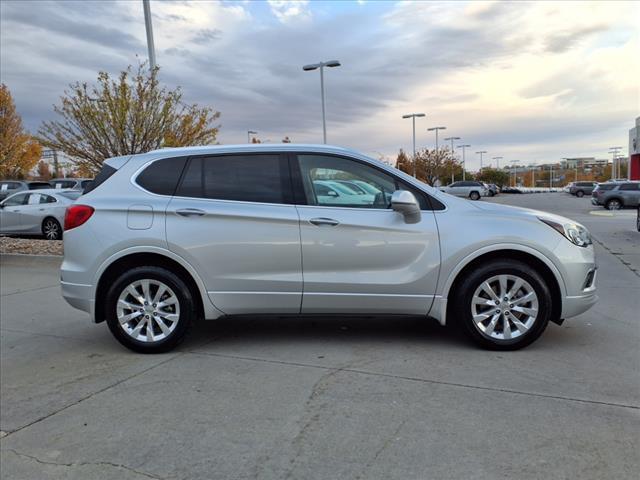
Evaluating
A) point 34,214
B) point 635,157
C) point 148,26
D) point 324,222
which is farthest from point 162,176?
point 635,157

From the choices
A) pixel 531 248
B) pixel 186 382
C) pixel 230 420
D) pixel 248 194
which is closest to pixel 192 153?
pixel 248 194

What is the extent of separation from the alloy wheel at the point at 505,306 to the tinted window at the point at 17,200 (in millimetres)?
14367

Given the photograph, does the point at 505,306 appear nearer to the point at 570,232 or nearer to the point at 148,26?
the point at 570,232

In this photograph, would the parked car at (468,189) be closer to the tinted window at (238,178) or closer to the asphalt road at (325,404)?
the asphalt road at (325,404)

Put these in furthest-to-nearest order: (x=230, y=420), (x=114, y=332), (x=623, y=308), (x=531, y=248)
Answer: (x=623, y=308) → (x=114, y=332) → (x=531, y=248) → (x=230, y=420)

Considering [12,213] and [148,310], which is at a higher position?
[12,213]

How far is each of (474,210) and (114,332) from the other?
3.36 m

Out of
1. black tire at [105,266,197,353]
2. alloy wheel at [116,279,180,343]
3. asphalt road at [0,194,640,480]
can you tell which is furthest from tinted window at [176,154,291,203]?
asphalt road at [0,194,640,480]

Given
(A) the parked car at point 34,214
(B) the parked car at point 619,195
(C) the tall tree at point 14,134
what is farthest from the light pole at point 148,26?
(B) the parked car at point 619,195

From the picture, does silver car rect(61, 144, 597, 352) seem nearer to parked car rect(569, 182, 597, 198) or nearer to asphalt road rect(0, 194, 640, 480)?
asphalt road rect(0, 194, 640, 480)

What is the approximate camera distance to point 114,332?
15.7 ft

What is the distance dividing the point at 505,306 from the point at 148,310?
3.11 metres

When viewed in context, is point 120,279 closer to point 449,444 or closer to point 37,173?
point 449,444

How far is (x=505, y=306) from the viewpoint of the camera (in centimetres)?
451
